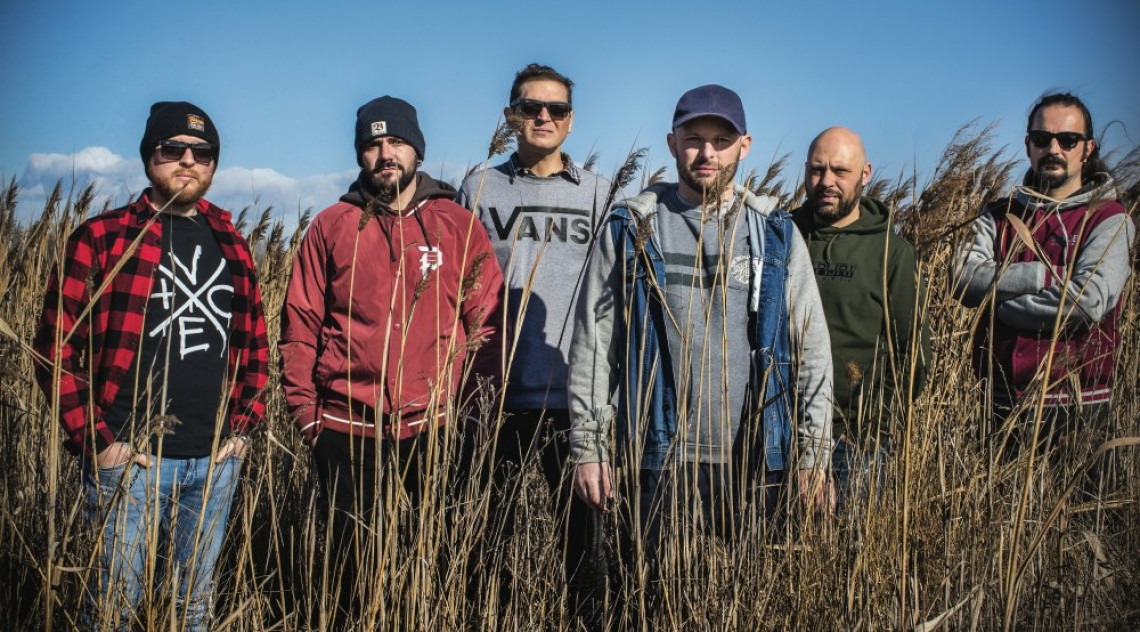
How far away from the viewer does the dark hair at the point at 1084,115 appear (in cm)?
319

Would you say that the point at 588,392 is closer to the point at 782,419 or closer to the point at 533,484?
the point at 782,419

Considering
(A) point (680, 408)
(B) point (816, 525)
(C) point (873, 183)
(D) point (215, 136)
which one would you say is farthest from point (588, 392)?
(C) point (873, 183)

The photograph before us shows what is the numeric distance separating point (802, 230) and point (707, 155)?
62cm

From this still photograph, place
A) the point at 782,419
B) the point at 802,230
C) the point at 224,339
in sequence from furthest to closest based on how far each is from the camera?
the point at 802,230 < the point at 224,339 < the point at 782,419

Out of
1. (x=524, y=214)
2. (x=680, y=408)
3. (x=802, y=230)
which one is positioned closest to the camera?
(x=680, y=408)

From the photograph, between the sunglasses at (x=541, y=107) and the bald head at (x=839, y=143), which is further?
the sunglasses at (x=541, y=107)

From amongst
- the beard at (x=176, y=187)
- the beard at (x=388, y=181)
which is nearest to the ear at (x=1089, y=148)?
the beard at (x=388, y=181)

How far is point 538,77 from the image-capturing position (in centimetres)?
330

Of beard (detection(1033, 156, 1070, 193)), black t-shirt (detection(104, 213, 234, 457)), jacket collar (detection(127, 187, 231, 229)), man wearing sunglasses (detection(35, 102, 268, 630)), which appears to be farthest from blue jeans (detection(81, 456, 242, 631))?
beard (detection(1033, 156, 1070, 193))

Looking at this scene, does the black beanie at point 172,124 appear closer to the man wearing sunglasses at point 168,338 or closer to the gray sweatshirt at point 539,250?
the man wearing sunglasses at point 168,338

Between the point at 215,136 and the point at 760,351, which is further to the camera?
the point at 215,136

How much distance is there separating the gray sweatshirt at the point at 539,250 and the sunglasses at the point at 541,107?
18 centimetres

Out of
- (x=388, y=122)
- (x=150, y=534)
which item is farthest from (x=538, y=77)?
(x=150, y=534)

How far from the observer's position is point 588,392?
241 cm
